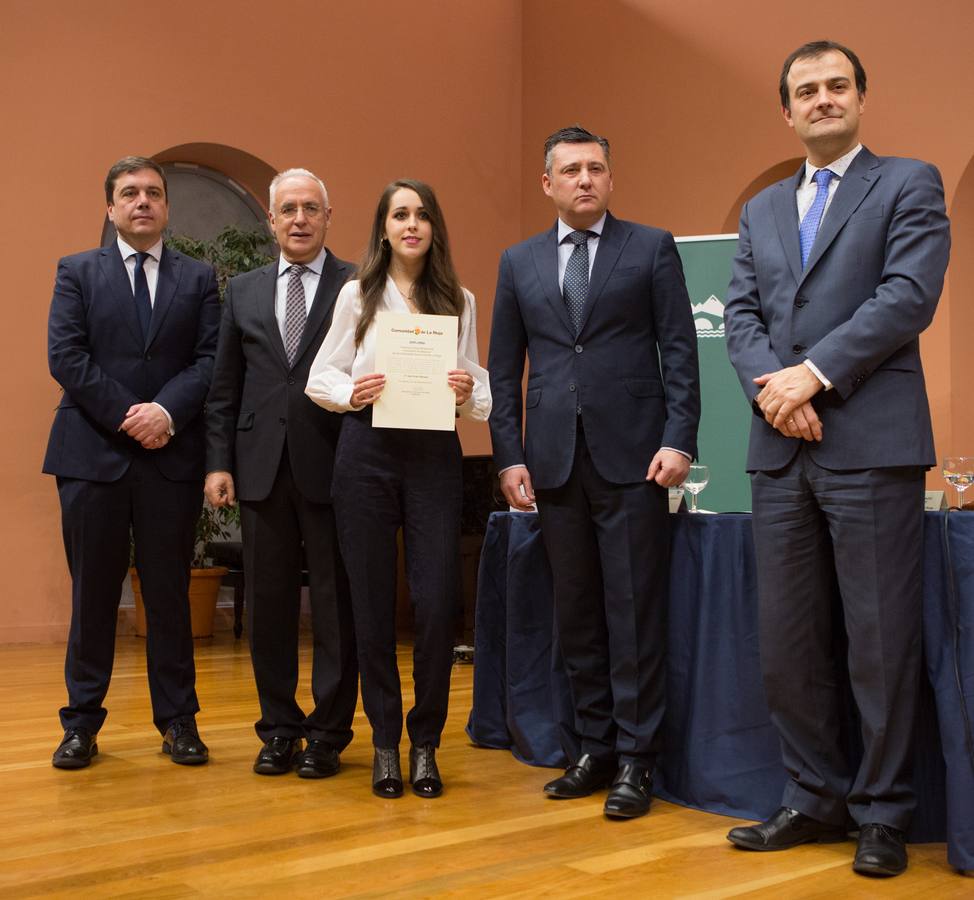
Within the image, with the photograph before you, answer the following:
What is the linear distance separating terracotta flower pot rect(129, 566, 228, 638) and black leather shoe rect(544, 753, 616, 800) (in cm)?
380

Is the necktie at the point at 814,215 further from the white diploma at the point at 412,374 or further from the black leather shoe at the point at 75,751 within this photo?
the black leather shoe at the point at 75,751

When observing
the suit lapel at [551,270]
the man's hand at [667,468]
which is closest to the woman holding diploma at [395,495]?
the suit lapel at [551,270]

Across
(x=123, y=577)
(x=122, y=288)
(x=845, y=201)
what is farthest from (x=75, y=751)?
(x=845, y=201)

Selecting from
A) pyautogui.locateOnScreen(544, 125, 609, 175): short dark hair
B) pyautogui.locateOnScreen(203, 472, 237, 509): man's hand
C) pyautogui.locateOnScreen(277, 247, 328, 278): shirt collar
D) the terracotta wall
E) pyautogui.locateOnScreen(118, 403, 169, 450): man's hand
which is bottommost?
pyautogui.locateOnScreen(203, 472, 237, 509): man's hand

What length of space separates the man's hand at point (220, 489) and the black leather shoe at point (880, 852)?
180 cm

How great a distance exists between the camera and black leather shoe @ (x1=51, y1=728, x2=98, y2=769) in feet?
10.6

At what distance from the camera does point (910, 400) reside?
96.5 inches

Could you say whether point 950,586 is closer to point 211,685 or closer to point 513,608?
point 513,608

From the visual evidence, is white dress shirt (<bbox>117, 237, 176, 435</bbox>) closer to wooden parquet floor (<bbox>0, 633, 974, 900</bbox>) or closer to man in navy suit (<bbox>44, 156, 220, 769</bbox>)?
man in navy suit (<bbox>44, 156, 220, 769</bbox>)

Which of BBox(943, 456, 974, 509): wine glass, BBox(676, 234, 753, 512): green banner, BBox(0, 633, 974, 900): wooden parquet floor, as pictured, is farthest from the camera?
BBox(676, 234, 753, 512): green banner

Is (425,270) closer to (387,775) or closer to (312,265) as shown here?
(312,265)

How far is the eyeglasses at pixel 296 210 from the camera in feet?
10.5

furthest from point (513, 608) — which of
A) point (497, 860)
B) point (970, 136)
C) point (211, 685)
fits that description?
point (970, 136)

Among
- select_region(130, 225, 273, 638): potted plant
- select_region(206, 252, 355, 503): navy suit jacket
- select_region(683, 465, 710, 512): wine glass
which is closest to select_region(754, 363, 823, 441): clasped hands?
select_region(683, 465, 710, 512): wine glass
